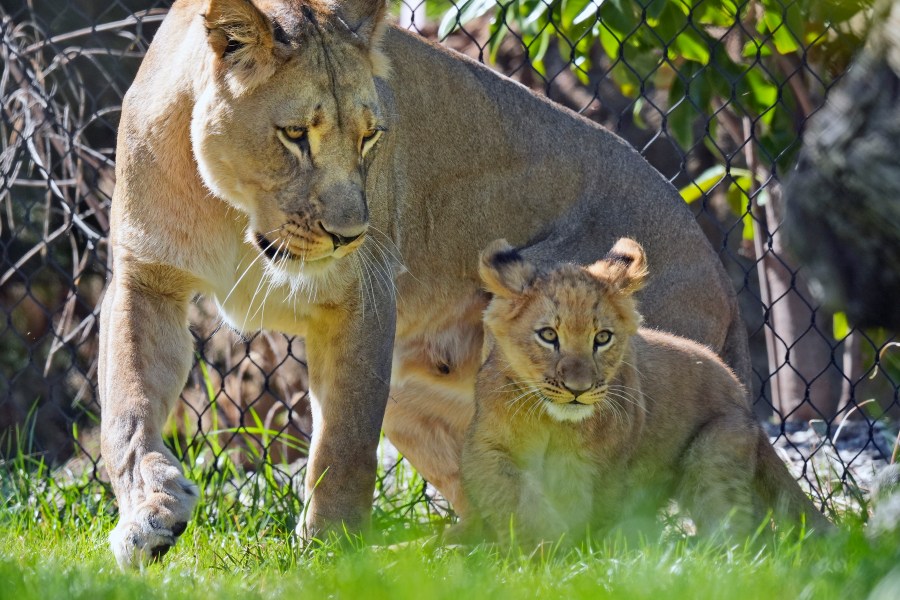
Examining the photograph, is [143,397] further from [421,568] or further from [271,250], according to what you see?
[421,568]

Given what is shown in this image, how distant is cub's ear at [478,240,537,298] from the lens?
11.2ft

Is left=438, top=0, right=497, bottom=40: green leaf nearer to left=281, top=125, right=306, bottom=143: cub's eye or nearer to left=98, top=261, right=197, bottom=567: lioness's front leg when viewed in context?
left=281, top=125, right=306, bottom=143: cub's eye

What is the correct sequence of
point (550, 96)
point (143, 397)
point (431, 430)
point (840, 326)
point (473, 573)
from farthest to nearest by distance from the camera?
point (550, 96)
point (840, 326)
point (431, 430)
point (143, 397)
point (473, 573)

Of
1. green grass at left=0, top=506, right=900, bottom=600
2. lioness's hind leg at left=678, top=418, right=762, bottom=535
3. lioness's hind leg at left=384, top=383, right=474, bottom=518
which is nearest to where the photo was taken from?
green grass at left=0, top=506, right=900, bottom=600

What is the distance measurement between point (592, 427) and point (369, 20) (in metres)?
1.30

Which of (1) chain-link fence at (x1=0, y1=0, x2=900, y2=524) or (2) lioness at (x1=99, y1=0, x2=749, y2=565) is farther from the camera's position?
(1) chain-link fence at (x1=0, y1=0, x2=900, y2=524)

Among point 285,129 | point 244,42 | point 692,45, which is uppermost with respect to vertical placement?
point 692,45

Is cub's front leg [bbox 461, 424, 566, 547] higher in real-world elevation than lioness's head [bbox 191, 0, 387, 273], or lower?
lower

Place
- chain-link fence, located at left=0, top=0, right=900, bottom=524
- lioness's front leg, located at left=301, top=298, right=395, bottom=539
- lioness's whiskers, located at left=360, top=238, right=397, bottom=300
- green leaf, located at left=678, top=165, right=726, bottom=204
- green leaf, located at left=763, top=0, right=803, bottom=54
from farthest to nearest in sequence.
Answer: green leaf, located at left=678, top=165, right=726, bottom=204
chain-link fence, located at left=0, top=0, right=900, bottom=524
green leaf, located at left=763, top=0, right=803, bottom=54
lioness's whiskers, located at left=360, top=238, right=397, bottom=300
lioness's front leg, located at left=301, top=298, right=395, bottom=539

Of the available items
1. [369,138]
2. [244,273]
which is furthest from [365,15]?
[244,273]

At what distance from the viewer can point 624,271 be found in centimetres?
346

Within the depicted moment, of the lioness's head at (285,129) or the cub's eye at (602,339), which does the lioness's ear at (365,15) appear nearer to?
the lioness's head at (285,129)

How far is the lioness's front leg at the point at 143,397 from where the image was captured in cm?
304

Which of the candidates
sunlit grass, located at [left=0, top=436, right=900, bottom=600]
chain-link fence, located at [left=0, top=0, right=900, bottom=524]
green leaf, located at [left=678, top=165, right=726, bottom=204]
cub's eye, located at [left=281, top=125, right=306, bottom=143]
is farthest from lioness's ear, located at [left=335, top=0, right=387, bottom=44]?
green leaf, located at [left=678, top=165, right=726, bottom=204]
